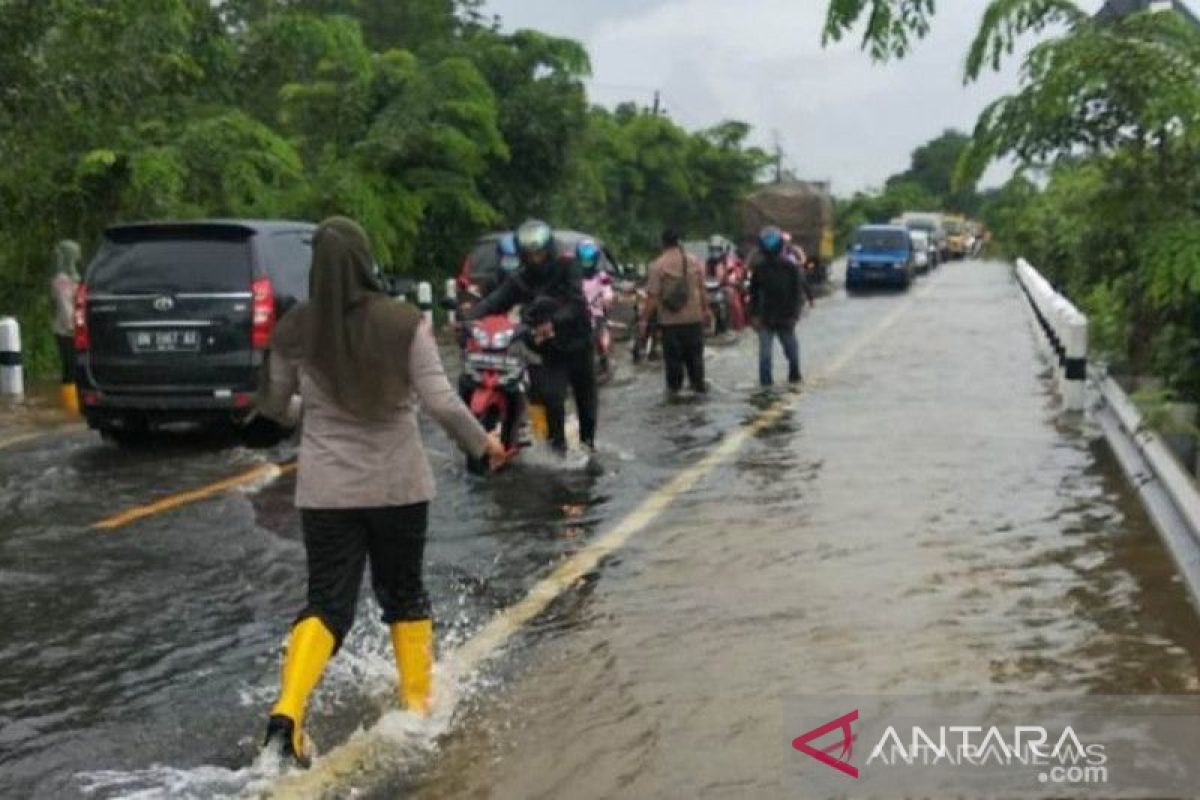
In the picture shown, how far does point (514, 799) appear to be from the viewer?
4664 mm

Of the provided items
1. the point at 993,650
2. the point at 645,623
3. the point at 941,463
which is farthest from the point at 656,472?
the point at 993,650

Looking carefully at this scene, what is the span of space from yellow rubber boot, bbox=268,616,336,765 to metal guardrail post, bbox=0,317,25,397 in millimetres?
12107

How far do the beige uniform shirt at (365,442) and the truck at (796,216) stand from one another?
3425 centimetres

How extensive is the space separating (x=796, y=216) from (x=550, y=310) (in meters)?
30.5

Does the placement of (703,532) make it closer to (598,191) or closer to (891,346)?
(891,346)

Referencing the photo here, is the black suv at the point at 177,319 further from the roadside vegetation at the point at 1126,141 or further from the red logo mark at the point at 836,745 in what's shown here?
the red logo mark at the point at 836,745

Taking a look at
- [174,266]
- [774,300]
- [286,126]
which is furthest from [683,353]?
[286,126]

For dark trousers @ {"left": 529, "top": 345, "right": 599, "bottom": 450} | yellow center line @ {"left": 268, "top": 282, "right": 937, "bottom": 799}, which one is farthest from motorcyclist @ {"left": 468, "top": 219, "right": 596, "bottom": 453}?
yellow center line @ {"left": 268, "top": 282, "right": 937, "bottom": 799}

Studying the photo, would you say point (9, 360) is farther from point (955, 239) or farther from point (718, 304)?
point (955, 239)

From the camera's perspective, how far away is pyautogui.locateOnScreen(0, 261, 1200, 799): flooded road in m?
5.12

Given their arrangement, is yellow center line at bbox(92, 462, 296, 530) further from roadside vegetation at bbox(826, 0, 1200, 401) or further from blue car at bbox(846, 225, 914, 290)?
blue car at bbox(846, 225, 914, 290)

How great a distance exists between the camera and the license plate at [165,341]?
11125mm

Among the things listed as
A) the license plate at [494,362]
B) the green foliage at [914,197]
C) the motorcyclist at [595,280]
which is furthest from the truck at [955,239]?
the license plate at [494,362]

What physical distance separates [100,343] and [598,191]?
2478 centimetres
